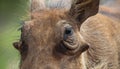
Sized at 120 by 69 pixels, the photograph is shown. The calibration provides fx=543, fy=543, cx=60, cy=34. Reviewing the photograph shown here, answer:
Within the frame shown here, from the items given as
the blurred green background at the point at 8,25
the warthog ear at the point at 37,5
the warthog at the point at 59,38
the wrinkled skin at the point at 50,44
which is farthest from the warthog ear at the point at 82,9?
the blurred green background at the point at 8,25

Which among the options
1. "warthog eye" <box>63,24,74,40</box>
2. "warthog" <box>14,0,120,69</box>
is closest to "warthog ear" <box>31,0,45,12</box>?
"warthog" <box>14,0,120,69</box>

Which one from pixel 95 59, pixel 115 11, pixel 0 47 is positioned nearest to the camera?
pixel 95 59

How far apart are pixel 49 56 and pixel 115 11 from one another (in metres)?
2.46

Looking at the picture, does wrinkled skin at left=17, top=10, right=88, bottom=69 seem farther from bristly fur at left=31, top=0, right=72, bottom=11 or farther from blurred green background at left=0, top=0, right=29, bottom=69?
blurred green background at left=0, top=0, right=29, bottom=69

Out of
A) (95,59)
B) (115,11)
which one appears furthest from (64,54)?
(115,11)

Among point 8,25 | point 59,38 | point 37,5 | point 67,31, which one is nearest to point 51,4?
point 37,5

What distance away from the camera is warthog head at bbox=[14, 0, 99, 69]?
197 inches

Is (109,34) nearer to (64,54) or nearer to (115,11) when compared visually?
(115,11)

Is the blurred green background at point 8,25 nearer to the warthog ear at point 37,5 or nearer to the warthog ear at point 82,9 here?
the warthog ear at point 37,5

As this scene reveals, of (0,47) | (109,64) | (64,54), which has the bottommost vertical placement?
(0,47)

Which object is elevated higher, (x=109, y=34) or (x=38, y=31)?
(x=38, y=31)

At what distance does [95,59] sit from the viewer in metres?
6.06

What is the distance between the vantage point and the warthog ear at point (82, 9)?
5445 millimetres

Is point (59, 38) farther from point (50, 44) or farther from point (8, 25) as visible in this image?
point (8, 25)
